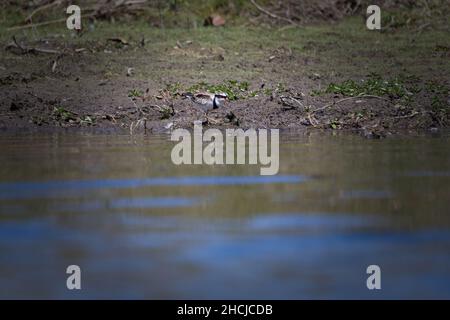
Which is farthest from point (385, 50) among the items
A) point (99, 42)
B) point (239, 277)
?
point (239, 277)

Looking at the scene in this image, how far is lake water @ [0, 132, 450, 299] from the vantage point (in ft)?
9.99

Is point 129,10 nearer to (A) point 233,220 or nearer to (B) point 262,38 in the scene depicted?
(B) point 262,38

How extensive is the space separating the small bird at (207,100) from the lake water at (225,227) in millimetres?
2967

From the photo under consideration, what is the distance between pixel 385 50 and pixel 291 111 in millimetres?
3384

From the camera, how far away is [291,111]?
942cm

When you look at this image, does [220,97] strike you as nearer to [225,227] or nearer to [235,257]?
[225,227]

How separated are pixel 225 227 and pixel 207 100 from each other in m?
5.87

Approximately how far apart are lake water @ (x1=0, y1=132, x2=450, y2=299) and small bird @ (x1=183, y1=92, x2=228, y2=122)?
2967 mm

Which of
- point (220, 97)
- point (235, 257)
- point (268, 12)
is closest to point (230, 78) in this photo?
point (220, 97)

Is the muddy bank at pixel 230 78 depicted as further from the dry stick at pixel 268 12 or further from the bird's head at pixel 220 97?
the dry stick at pixel 268 12

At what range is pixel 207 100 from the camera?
974 cm

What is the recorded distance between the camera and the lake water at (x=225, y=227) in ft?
9.99

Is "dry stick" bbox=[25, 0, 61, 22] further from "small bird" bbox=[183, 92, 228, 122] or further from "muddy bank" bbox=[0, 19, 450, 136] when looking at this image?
"small bird" bbox=[183, 92, 228, 122]

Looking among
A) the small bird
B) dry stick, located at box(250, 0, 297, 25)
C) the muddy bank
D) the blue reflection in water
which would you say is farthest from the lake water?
dry stick, located at box(250, 0, 297, 25)
